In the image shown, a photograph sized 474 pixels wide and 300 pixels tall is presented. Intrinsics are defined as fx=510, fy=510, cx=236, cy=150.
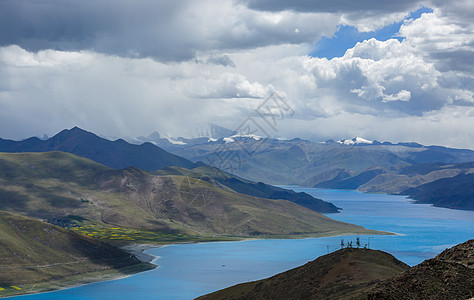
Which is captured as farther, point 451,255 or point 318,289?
point 318,289

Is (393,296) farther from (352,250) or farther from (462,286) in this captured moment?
(352,250)

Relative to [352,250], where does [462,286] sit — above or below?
below

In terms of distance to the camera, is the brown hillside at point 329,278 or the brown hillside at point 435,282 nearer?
the brown hillside at point 435,282

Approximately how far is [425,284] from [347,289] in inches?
1412

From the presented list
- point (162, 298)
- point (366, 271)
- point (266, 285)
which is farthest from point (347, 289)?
point (162, 298)

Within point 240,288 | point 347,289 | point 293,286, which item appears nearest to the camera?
point 347,289

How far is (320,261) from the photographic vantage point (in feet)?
397

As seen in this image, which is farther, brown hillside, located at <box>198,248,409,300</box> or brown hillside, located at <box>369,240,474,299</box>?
brown hillside, located at <box>198,248,409,300</box>

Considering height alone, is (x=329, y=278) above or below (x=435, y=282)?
above

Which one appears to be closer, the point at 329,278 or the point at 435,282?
the point at 435,282

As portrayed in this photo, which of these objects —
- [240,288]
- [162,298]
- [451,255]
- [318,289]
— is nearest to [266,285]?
[240,288]

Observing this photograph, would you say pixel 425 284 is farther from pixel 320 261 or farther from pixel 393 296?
pixel 320 261

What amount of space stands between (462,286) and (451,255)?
10.0 m

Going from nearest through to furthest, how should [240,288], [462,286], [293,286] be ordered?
1. [462,286]
2. [293,286]
3. [240,288]
